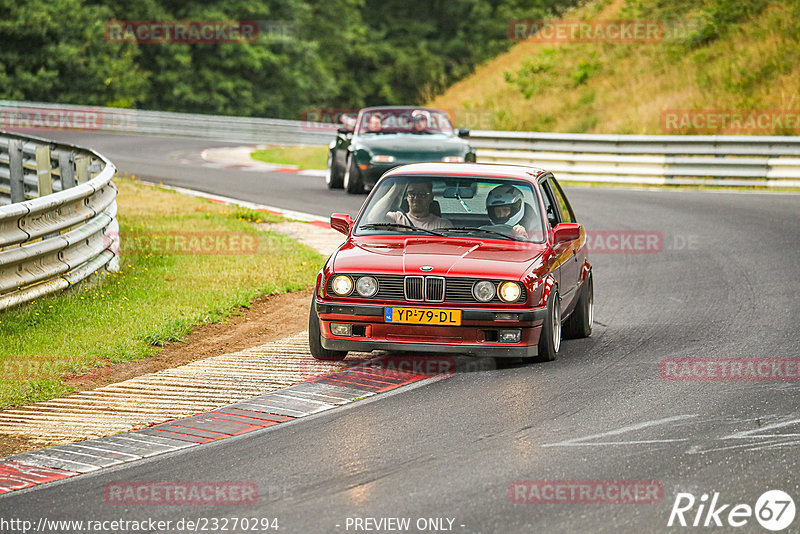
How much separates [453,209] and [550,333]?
59.2 inches

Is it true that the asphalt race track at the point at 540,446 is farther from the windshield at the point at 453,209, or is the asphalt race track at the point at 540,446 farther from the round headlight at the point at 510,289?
the windshield at the point at 453,209

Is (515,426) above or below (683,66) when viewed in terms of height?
below

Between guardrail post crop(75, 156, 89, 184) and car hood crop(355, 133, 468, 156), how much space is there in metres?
6.26

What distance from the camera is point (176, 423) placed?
23.0 feet

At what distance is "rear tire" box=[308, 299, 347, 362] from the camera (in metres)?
8.46

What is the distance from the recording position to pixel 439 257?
328 inches

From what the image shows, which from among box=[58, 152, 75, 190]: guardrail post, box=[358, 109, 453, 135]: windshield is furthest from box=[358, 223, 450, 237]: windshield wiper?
box=[358, 109, 453, 135]: windshield

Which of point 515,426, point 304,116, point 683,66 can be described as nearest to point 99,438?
point 515,426

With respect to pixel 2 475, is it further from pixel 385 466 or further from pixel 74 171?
pixel 74 171

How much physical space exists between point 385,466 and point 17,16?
153ft
